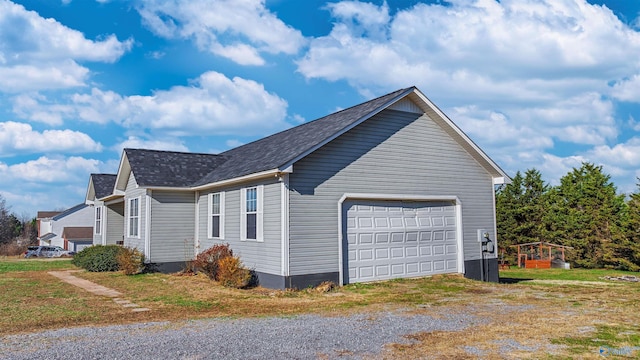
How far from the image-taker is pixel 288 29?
1570 cm

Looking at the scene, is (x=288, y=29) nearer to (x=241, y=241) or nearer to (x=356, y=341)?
(x=241, y=241)

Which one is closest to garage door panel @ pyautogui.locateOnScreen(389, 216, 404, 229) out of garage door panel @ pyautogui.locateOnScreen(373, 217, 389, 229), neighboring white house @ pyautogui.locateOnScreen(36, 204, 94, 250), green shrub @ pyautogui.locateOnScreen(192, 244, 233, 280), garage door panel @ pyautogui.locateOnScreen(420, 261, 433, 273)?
garage door panel @ pyautogui.locateOnScreen(373, 217, 389, 229)

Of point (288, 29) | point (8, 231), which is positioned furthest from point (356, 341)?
point (8, 231)

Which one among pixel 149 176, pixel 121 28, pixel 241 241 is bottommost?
pixel 241 241

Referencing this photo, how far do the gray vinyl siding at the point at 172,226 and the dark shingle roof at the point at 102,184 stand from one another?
935 centimetres

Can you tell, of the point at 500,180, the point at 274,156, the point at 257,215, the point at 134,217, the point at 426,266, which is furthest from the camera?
the point at 134,217

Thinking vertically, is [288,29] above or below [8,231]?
above

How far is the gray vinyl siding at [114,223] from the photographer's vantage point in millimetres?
24781

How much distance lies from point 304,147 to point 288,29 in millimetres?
4658

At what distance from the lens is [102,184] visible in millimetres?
26562

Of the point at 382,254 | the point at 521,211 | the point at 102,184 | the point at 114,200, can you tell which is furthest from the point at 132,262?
the point at 521,211

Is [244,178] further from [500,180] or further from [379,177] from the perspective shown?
[500,180]

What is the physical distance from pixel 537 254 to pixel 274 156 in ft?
67.1

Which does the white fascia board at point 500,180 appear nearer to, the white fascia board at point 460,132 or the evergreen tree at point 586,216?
the white fascia board at point 460,132
